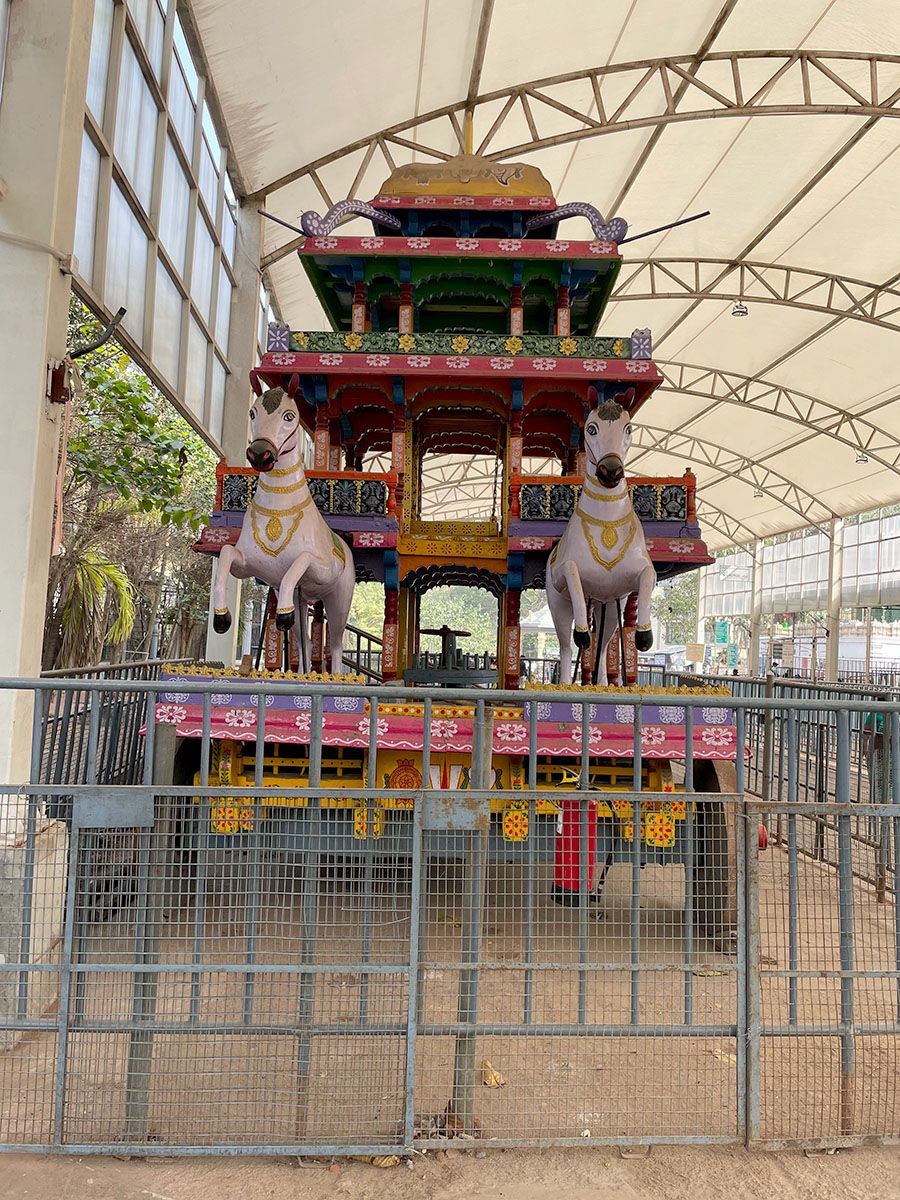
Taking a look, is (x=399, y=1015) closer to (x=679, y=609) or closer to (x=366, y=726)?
(x=366, y=726)

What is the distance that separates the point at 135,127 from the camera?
7305 millimetres

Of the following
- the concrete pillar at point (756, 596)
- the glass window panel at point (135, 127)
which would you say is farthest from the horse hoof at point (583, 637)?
the concrete pillar at point (756, 596)

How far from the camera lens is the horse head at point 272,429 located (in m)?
5.58

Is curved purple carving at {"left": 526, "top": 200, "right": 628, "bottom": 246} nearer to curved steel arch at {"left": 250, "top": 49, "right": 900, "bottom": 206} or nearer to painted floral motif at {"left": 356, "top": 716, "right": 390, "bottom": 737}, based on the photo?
curved steel arch at {"left": 250, "top": 49, "right": 900, "bottom": 206}

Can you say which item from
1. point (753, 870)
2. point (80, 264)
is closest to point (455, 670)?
point (80, 264)

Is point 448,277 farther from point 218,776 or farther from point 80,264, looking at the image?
point 218,776

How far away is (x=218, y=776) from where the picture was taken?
5410mm

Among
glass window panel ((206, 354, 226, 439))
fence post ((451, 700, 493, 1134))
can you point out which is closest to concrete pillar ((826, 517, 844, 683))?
glass window panel ((206, 354, 226, 439))

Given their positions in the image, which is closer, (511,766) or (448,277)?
(511,766)

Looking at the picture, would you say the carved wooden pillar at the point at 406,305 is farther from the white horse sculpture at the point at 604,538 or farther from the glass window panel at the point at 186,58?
the glass window panel at the point at 186,58

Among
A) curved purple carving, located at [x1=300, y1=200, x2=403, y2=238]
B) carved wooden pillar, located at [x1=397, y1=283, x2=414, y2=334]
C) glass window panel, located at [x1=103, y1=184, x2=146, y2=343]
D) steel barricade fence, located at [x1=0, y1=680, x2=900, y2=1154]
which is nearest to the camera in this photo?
steel barricade fence, located at [x1=0, y1=680, x2=900, y2=1154]

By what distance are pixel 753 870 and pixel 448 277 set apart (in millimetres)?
6605

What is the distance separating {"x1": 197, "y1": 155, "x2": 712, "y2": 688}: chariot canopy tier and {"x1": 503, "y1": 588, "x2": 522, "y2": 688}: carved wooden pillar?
15mm

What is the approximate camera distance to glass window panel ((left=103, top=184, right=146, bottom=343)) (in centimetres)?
667
